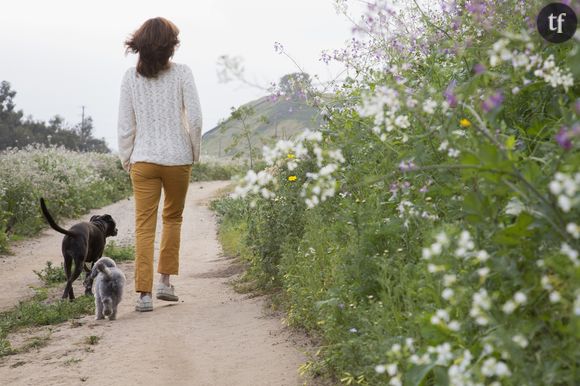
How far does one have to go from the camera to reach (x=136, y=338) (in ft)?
17.7

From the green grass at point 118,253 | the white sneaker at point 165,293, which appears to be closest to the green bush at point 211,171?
the green grass at point 118,253

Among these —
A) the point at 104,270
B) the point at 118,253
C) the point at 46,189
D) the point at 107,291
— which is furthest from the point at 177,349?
the point at 46,189

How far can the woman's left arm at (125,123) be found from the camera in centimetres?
648

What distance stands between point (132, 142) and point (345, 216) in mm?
2940

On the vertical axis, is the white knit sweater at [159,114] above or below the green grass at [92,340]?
above

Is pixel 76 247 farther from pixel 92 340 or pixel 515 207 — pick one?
pixel 515 207

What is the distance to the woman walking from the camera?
21.0ft

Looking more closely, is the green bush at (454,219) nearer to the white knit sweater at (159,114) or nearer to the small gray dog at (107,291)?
the white knit sweater at (159,114)

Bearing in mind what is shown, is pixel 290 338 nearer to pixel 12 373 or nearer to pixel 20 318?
pixel 12 373

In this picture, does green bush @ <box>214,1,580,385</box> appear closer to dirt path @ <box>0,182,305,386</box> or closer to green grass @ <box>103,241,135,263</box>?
dirt path @ <box>0,182,305,386</box>

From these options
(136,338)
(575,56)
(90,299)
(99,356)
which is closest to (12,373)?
(99,356)

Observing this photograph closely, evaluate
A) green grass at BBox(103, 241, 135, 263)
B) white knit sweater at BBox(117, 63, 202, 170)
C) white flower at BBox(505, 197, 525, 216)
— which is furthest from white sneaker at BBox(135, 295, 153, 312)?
white flower at BBox(505, 197, 525, 216)

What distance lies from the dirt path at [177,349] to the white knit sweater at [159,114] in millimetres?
1454

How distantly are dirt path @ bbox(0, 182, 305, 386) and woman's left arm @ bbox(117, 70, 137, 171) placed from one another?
1513 mm
